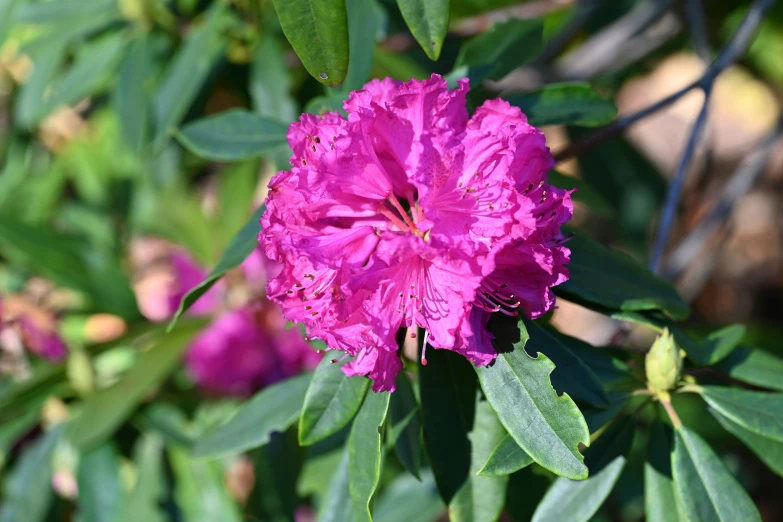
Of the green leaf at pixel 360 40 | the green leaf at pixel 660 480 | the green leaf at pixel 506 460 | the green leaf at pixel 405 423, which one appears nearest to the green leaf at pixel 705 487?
the green leaf at pixel 660 480

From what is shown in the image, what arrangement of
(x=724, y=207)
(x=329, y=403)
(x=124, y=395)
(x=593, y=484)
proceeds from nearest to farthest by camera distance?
(x=329, y=403) → (x=593, y=484) → (x=124, y=395) → (x=724, y=207)

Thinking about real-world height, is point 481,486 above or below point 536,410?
below

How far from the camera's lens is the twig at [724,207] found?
2021 millimetres

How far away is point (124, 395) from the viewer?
5.11ft

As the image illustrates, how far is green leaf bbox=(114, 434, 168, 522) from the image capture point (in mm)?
1693

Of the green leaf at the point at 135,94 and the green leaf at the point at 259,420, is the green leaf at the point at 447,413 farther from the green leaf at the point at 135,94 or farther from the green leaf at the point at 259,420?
the green leaf at the point at 135,94

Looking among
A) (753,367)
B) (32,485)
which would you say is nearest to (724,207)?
(753,367)

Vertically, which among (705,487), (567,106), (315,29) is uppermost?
(315,29)

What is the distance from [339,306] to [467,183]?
8.4 inches

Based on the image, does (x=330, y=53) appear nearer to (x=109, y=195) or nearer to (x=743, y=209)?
(x=109, y=195)

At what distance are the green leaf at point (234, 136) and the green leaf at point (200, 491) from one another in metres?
0.80

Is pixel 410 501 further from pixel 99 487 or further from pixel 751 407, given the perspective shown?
pixel 751 407

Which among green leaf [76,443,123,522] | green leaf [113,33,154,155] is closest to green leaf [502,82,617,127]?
green leaf [113,33,154,155]

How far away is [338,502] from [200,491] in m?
0.65
